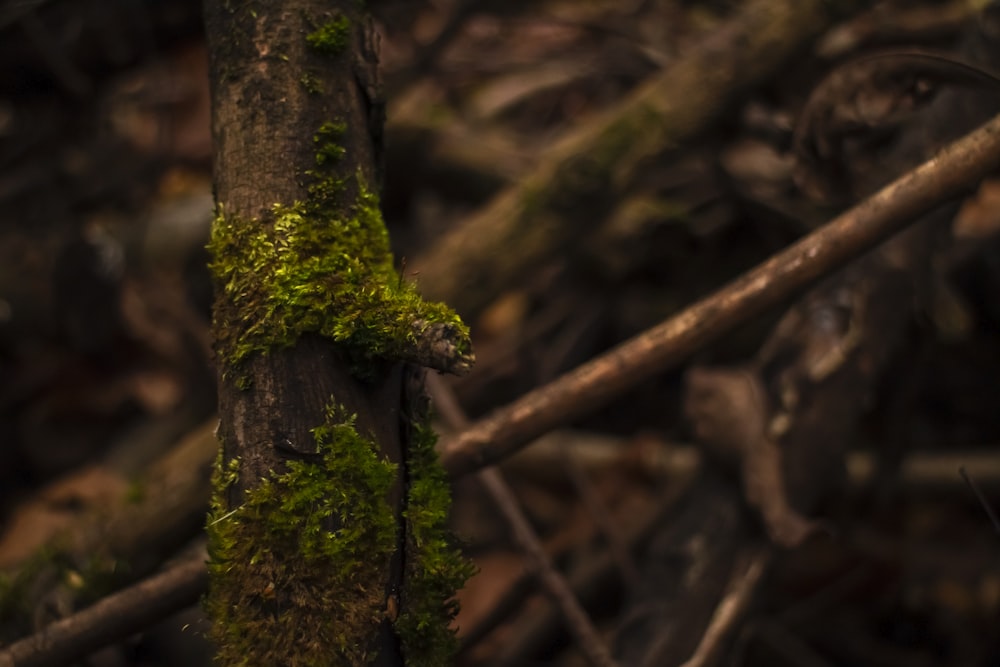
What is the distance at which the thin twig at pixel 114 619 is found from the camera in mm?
1279

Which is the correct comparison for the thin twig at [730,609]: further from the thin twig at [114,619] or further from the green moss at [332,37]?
the green moss at [332,37]

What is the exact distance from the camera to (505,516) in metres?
1.91

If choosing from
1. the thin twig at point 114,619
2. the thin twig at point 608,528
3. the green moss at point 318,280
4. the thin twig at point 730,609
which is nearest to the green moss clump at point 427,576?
the green moss at point 318,280

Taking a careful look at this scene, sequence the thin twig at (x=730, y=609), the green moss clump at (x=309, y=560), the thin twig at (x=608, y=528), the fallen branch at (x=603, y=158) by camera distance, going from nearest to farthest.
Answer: the green moss clump at (x=309, y=560), the thin twig at (x=730, y=609), the thin twig at (x=608, y=528), the fallen branch at (x=603, y=158)

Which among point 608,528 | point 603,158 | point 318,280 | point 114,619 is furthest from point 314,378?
point 603,158

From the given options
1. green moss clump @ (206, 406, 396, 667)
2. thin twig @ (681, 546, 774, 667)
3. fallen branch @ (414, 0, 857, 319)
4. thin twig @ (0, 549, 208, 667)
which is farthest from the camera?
fallen branch @ (414, 0, 857, 319)

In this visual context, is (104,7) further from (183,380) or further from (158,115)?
(183,380)

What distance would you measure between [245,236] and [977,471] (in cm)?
246

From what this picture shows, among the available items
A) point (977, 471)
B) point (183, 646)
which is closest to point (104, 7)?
point (183, 646)

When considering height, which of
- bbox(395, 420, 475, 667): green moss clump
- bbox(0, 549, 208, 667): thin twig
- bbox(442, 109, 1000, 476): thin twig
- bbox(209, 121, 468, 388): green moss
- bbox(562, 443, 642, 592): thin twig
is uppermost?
bbox(209, 121, 468, 388): green moss

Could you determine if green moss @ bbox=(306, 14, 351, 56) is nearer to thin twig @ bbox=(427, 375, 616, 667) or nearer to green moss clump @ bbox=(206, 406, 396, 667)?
green moss clump @ bbox=(206, 406, 396, 667)

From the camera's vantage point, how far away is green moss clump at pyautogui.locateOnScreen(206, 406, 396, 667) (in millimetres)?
913

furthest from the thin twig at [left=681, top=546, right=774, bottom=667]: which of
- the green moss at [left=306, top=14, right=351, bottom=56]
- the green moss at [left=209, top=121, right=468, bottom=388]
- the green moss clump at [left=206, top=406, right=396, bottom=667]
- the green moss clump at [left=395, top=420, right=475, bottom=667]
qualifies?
the green moss at [left=306, top=14, right=351, bottom=56]

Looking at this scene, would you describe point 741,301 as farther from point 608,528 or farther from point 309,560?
point 608,528
